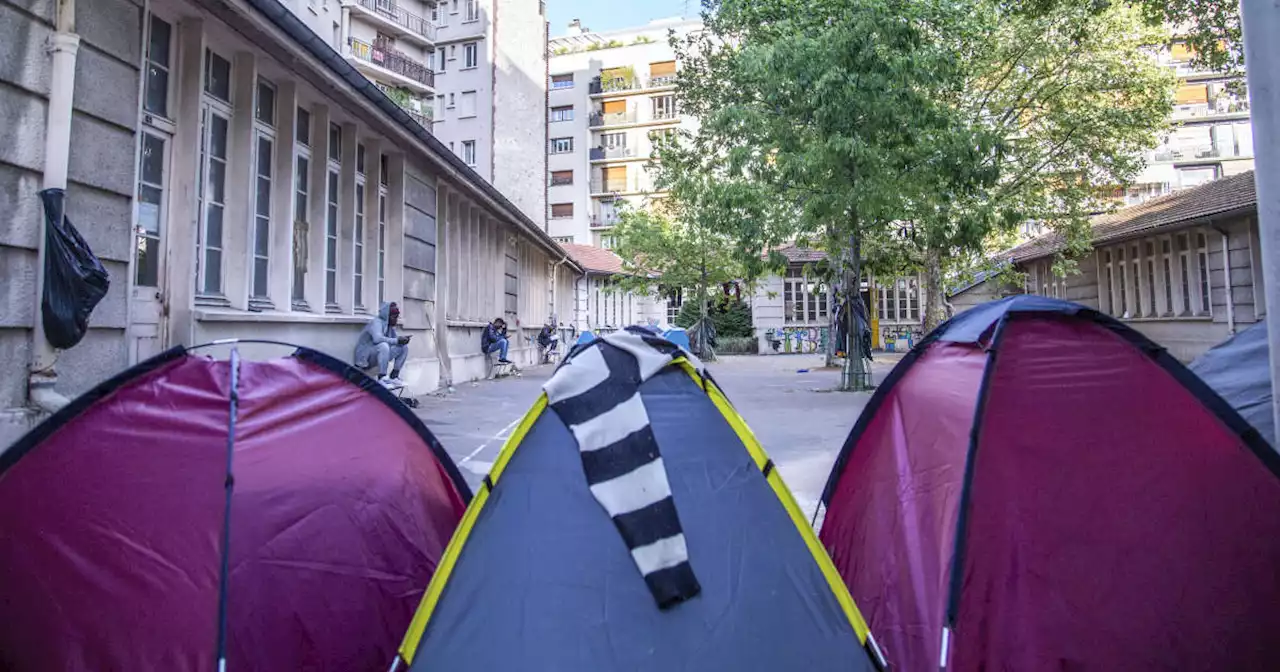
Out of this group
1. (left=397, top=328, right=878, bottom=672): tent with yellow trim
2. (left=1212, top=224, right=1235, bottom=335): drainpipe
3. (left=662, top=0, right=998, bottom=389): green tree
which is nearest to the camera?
(left=397, top=328, right=878, bottom=672): tent with yellow trim

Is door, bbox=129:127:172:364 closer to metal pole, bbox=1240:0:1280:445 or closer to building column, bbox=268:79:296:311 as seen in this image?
building column, bbox=268:79:296:311

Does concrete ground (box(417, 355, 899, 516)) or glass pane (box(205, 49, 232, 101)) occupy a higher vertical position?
glass pane (box(205, 49, 232, 101))

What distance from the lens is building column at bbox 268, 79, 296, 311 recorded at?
785 cm

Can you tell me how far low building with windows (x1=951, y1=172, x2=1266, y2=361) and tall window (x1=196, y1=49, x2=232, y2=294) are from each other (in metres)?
15.7

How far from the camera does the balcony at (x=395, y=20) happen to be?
35.4 m

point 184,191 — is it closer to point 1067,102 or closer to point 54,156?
point 54,156

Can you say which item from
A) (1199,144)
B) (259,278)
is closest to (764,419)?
(259,278)

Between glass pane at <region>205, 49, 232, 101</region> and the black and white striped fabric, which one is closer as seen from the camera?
the black and white striped fabric

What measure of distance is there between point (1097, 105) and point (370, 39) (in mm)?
32468

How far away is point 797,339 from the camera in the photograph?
1312 inches

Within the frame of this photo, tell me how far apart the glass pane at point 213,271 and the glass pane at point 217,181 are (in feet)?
1.66

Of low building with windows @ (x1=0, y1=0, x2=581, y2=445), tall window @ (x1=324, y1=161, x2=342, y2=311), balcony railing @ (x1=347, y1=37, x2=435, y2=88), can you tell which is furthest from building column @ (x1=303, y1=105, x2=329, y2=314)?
balcony railing @ (x1=347, y1=37, x2=435, y2=88)

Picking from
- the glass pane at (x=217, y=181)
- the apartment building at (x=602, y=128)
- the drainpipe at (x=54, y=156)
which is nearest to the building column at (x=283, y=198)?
the glass pane at (x=217, y=181)

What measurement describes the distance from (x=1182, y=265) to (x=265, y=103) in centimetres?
2005
